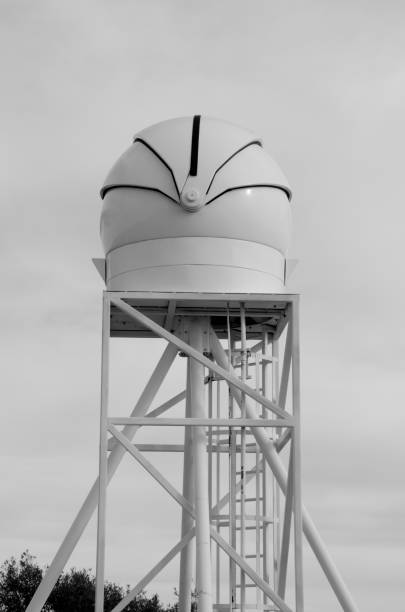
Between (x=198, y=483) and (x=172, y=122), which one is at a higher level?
(x=172, y=122)

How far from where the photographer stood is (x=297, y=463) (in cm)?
2419

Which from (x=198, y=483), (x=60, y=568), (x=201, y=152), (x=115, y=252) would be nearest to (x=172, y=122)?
(x=201, y=152)

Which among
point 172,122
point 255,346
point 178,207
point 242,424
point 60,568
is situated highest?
point 172,122

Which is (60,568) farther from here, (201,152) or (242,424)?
(201,152)

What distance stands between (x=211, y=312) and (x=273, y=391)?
7.21 ft

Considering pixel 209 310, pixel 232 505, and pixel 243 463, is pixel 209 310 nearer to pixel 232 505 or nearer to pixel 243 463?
pixel 243 463

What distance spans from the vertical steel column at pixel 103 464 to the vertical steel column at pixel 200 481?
2.03 m

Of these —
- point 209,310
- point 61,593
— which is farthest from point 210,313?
point 61,593

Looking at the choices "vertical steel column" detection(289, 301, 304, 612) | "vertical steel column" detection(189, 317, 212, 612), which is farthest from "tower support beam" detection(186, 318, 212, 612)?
"vertical steel column" detection(289, 301, 304, 612)

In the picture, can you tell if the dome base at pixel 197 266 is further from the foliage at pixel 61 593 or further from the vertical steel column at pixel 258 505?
the foliage at pixel 61 593

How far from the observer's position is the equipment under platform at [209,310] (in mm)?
24875

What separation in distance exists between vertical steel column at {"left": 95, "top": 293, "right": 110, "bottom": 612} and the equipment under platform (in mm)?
787

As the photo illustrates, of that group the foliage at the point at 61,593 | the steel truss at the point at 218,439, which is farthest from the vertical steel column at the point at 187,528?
the foliage at the point at 61,593

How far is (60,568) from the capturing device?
1018 inches
